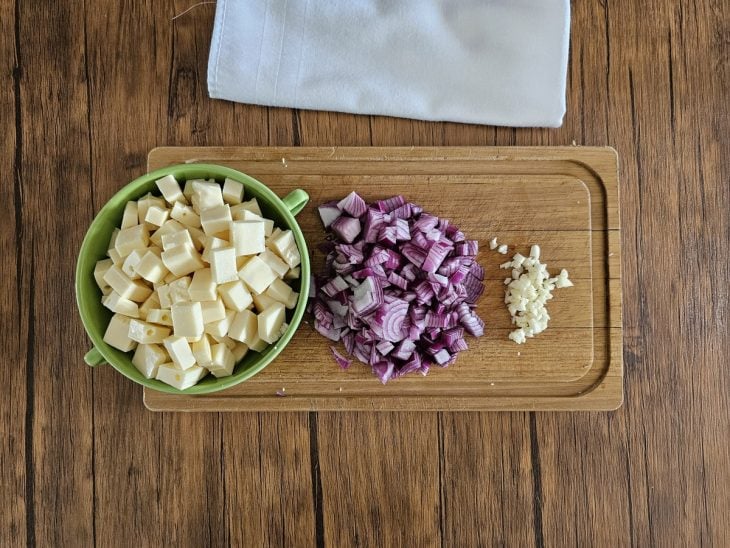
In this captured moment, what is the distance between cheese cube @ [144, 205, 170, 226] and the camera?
3.67 feet

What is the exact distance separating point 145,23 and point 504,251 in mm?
974

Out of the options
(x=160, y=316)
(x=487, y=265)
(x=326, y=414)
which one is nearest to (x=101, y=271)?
(x=160, y=316)

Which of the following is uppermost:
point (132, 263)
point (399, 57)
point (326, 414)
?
point (399, 57)

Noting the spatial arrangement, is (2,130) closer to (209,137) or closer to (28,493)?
(209,137)

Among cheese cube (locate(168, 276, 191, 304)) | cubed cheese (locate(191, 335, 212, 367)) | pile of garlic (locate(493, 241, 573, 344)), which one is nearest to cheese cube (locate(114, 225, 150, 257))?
cheese cube (locate(168, 276, 191, 304))

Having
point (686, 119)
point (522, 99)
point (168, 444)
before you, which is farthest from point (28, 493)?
point (686, 119)

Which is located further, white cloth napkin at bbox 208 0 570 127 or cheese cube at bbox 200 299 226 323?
white cloth napkin at bbox 208 0 570 127

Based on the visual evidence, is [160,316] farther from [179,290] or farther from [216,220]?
[216,220]

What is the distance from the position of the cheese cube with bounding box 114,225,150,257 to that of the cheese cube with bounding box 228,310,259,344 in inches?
8.7

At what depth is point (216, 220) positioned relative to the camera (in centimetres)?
109

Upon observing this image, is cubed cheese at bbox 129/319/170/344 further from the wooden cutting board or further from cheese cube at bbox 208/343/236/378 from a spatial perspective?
the wooden cutting board

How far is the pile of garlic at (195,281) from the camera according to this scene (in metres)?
1.07

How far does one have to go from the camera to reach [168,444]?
4.36 feet

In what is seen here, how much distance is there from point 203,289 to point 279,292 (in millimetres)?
148
